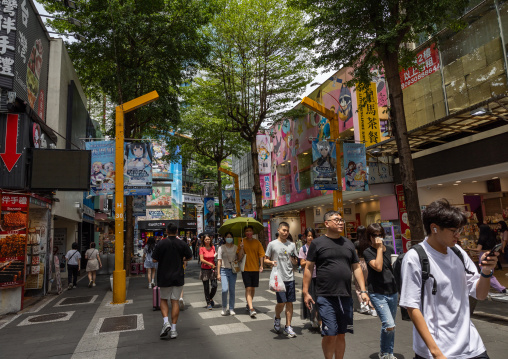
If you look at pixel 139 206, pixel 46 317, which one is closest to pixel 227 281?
pixel 46 317

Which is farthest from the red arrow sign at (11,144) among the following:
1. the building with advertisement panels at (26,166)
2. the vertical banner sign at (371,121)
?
the vertical banner sign at (371,121)

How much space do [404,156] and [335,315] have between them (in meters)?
6.10

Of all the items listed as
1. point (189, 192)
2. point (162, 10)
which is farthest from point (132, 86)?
point (189, 192)

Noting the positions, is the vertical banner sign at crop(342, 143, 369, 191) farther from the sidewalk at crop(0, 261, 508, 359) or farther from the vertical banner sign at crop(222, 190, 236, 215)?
the vertical banner sign at crop(222, 190, 236, 215)

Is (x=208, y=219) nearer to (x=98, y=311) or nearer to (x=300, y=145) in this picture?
(x=300, y=145)

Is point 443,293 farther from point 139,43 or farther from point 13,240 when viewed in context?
point 139,43

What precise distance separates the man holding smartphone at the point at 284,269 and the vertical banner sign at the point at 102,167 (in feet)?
21.7

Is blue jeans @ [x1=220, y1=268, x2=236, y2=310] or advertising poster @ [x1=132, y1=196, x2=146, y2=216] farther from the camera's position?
advertising poster @ [x1=132, y1=196, x2=146, y2=216]

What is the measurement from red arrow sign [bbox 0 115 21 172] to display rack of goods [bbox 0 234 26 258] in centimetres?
190

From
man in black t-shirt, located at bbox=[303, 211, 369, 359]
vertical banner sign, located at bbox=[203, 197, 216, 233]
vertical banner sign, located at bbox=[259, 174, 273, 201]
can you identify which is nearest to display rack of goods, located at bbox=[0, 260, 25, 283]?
man in black t-shirt, located at bbox=[303, 211, 369, 359]

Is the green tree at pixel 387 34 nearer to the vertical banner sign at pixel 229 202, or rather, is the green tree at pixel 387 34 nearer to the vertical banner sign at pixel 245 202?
the vertical banner sign at pixel 245 202

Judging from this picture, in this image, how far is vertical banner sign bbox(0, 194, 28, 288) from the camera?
9.77 meters

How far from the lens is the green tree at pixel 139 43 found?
52.0 feet

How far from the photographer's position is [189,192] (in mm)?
55375
